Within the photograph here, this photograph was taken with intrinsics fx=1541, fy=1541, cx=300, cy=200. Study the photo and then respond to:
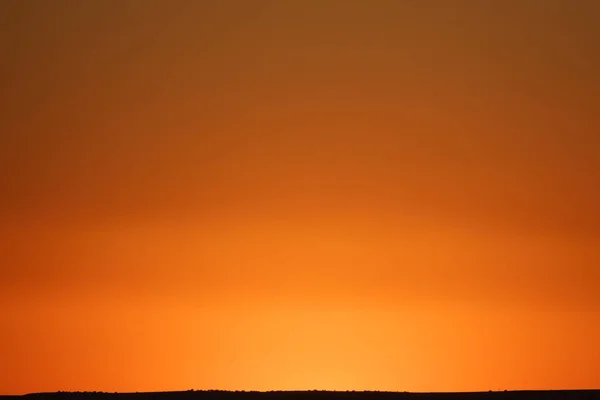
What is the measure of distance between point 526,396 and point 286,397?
7.14 m

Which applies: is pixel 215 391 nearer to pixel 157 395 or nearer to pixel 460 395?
pixel 157 395

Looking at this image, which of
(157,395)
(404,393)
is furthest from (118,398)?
(404,393)

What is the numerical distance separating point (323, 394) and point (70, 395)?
299 inches

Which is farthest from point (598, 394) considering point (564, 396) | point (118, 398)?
point (118, 398)

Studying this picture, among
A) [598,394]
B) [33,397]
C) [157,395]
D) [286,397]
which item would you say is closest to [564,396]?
[598,394]

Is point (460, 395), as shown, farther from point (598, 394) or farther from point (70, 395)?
point (70, 395)

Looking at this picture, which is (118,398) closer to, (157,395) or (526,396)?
(157,395)

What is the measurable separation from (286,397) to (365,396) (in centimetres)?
239

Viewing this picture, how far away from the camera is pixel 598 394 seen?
45781 mm

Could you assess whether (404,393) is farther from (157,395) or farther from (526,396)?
(157,395)

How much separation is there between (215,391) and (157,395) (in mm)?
1761

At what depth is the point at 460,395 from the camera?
47406 mm

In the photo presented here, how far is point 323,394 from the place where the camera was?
154ft

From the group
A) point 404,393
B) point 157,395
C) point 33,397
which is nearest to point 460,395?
point 404,393
